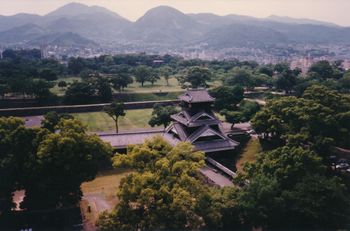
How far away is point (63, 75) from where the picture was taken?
240 feet

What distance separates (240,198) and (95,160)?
885 centimetres

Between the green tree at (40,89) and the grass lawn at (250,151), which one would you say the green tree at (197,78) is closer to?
the green tree at (40,89)

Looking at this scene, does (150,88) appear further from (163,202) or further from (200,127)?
(163,202)

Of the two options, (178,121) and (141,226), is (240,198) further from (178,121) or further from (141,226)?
(178,121)

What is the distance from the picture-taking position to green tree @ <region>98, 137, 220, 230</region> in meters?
15.1

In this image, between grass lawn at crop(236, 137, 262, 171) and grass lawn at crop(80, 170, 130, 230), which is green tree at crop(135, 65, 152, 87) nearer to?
grass lawn at crop(236, 137, 262, 171)

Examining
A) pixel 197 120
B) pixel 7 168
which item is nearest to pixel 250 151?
pixel 197 120

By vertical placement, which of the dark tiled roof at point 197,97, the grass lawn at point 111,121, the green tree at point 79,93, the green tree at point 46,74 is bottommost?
the grass lawn at point 111,121

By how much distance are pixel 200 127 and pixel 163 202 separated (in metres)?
11.7

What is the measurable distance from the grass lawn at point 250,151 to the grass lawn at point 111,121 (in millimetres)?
13958

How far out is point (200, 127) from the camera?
26547 millimetres

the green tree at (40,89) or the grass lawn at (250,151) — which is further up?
the green tree at (40,89)

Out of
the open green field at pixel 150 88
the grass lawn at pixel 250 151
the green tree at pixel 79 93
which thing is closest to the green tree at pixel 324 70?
the open green field at pixel 150 88

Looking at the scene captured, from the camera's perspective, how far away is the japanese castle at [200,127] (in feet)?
85.2
